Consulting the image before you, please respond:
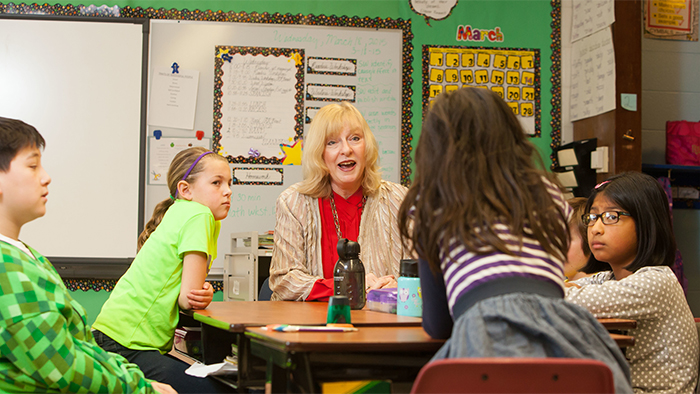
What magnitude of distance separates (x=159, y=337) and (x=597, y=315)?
4.19 ft

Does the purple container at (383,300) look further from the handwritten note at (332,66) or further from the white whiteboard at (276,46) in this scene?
the handwritten note at (332,66)

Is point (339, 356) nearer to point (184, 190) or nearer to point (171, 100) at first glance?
point (184, 190)

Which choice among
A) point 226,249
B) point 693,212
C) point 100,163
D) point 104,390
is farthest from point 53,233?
point 693,212

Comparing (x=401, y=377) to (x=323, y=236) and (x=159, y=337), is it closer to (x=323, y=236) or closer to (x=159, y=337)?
(x=159, y=337)

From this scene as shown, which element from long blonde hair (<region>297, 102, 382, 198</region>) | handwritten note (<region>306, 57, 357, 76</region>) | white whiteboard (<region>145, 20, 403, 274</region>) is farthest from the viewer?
handwritten note (<region>306, 57, 357, 76</region>)

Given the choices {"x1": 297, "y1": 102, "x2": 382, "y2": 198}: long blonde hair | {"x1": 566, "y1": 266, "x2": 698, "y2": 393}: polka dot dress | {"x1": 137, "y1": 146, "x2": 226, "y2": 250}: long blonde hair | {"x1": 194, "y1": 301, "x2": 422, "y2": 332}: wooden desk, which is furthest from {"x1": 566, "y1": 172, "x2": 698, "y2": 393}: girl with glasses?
{"x1": 137, "y1": 146, "x2": 226, "y2": 250}: long blonde hair

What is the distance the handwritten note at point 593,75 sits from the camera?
156 inches

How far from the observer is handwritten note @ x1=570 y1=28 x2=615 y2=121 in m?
3.96

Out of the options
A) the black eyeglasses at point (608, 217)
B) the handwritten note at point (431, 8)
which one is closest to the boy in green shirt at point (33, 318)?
the black eyeglasses at point (608, 217)

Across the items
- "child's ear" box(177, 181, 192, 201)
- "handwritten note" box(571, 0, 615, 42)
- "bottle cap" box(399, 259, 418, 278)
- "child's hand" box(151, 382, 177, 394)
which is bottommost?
"child's hand" box(151, 382, 177, 394)

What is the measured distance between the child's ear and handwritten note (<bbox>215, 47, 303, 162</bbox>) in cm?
190

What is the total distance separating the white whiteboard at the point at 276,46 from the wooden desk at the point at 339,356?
113 inches

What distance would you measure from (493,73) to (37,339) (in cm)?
372

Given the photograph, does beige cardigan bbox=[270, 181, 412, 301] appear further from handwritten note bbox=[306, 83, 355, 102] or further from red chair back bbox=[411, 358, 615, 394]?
handwritten note bbox=[306, 83, 355, 102]
